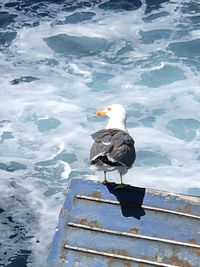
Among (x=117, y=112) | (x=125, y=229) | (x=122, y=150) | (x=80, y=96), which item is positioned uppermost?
(x=122, y=150)

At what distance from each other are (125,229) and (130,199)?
320mm

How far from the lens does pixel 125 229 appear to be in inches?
174

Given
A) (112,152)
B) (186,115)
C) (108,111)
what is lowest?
(186,115)

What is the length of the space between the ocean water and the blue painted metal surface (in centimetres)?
262

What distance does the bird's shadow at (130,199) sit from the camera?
→ 4.55 meters

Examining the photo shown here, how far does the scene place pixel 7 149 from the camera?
385 inches

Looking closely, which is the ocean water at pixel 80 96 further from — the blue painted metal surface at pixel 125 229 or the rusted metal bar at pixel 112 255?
the rusted metal bar at pixel 112 255

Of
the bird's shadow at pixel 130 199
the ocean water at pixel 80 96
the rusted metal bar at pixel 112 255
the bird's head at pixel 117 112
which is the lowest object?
the ocean water at pixel 80 96

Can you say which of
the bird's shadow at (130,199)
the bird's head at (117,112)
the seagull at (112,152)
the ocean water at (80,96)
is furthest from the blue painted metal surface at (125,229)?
the ocean water at (80,96)

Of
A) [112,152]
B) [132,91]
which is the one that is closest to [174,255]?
[112,152]

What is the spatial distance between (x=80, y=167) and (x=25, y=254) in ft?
8.48

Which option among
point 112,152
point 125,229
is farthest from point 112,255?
point 112,152

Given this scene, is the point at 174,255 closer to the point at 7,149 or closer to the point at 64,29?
the point at 7,149

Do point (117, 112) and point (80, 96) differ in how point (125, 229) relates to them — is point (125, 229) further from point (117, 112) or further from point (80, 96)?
point (80, 96)
